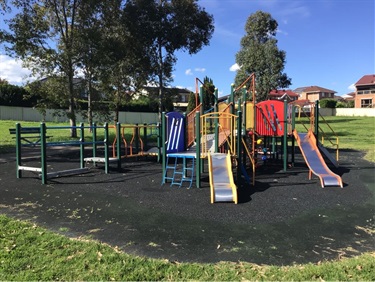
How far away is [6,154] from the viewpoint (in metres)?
13.3

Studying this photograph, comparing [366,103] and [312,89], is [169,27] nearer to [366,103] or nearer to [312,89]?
[366,103]

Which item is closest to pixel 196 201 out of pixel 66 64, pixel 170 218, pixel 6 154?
pixel 170 218

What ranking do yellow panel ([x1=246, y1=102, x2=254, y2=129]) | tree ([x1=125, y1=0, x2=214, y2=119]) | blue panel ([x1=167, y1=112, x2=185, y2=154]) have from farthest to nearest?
Answer: 1. tree ([x1=125, y1=0, x2=214, y2=119])
2. yellow panel ([x1=246, y1=102, x2=254, y2=129])
3. blue panel ([x1=167, y1=112, x2=185, y2=154])

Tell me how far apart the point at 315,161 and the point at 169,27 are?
17711mm

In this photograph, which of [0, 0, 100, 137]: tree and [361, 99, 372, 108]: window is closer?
[0, 0, 100, 137]: tree

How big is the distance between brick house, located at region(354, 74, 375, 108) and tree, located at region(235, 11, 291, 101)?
3877 cm

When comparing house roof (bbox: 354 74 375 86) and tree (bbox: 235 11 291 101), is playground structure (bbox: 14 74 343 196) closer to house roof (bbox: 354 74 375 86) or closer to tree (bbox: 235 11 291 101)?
tree (bbox: 235 11 291 101)

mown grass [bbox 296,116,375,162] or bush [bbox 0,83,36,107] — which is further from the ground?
bush [bbox 0,83,36,107]

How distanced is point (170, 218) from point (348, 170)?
7.33 m

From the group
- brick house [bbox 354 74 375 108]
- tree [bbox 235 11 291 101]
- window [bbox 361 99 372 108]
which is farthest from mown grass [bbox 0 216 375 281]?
window [bbox 361 99 372 108]

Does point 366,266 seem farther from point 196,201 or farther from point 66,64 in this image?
point 66,64

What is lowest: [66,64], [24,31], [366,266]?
[366,266]

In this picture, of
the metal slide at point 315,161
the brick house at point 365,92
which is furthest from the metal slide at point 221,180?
the brick house at point 365,92

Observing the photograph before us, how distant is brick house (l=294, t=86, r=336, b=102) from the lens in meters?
95.0
